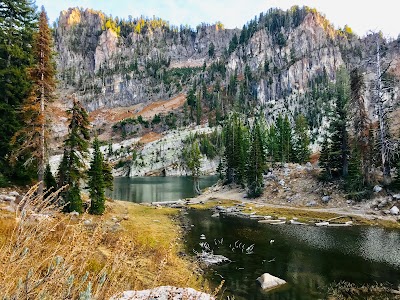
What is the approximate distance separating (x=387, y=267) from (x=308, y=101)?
162 meters

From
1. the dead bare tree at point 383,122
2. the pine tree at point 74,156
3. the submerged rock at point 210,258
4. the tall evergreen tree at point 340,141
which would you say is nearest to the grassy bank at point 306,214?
the dead bare tree at point 383,122

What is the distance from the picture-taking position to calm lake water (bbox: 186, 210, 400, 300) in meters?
19.0

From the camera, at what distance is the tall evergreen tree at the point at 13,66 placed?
Result: 29.0 metres

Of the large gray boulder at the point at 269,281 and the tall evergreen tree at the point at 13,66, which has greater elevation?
the tall evergreen tree at the point at 13,66

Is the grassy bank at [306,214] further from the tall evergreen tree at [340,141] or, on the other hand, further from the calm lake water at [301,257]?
the tall evergreen tree at [340,141]

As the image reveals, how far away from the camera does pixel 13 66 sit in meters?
30.5

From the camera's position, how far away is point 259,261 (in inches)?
928

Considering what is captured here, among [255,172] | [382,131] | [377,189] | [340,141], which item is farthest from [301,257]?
[255,172]

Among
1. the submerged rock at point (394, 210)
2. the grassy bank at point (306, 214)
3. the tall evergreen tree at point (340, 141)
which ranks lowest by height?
the grassy bank at point (306, 214)

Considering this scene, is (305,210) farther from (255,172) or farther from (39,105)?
(39,105)

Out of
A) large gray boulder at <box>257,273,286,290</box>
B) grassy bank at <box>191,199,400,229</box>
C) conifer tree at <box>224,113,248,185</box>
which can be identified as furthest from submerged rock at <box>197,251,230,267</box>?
conifer tree at <box>224,113,248,185</box>

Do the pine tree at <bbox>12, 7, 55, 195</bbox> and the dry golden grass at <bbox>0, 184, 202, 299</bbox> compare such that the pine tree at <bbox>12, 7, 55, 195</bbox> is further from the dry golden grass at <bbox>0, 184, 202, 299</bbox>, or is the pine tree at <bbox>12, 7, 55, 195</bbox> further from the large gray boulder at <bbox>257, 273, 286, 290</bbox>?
the dry golden grass at <bbox>0, 184, 202, 299</bbox>

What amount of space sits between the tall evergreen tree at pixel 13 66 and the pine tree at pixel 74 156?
3.88 meters

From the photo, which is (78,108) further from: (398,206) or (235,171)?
(235,171)
